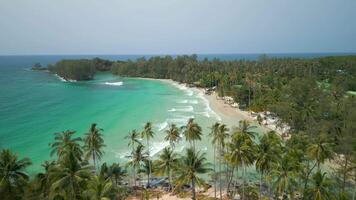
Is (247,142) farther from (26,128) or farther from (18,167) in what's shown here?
(26,128)

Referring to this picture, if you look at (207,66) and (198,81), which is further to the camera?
(207,66)

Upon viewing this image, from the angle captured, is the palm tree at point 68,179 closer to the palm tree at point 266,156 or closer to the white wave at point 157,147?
the palm tree at point 266,156

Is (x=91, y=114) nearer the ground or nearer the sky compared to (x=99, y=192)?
nearer the ground

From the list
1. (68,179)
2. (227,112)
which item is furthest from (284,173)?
(227,112)

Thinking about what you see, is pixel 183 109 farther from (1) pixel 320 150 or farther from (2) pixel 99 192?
(2) pixel 99 192

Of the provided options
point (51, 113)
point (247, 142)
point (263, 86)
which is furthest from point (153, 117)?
point (247, 142)
